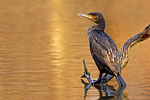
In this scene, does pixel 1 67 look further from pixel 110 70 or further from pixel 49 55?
pixel 110 70

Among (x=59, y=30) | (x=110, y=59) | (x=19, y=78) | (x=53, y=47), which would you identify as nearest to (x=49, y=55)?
(x=53, y=47)

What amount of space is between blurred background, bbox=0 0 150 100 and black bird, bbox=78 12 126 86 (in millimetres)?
445

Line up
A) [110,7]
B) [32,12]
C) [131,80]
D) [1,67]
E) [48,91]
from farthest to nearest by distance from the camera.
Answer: [110,7] < [32,12] < [1,67] < [131,80] < [48,91]

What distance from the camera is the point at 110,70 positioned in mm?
10133

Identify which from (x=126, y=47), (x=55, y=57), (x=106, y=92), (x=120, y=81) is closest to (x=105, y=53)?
(x=120, y=81)

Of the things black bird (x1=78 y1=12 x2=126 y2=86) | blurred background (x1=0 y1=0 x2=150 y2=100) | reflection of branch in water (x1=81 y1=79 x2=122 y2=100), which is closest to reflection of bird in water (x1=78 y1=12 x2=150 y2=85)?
black bird (x1=78 y1=12 x2=126 y2=86)

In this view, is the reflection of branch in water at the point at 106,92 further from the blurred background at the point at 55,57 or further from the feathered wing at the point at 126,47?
the feathered wing at the point at 126,47

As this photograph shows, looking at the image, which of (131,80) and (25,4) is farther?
(25,4)

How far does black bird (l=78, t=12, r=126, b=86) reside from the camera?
1012cm

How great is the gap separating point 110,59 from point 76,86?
0.95 m

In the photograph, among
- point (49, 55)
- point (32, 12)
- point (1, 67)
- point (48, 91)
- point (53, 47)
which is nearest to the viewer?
point (48, 91)

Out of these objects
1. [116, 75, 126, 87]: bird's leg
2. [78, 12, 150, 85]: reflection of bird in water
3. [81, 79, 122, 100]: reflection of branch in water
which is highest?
[78, 12, 150, 85]: reflection of bird in water

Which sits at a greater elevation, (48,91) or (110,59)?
(110,59)

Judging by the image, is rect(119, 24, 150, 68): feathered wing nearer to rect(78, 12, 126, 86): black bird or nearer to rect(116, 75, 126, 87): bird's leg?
rect(78, 12, 126, 86): black bird
